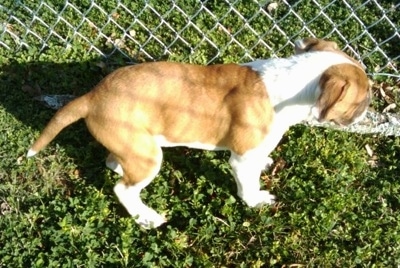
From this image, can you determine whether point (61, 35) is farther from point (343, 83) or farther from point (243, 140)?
point (343, 83)

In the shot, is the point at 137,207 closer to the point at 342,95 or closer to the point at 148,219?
the point at 148,219

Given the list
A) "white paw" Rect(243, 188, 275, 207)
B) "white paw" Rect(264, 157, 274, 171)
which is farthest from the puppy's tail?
"white paw" Rect(264, 157, 274, 171)

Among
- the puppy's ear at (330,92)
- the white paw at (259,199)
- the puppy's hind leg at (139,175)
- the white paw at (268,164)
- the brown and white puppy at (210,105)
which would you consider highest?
the puppy's ear at (330,92)

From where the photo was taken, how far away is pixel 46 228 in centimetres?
468

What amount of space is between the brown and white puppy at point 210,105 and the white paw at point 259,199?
0.34m

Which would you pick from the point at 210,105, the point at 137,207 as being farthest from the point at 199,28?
the point at 137,207

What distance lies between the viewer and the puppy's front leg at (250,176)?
4.43 metres

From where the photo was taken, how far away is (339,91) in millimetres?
3924

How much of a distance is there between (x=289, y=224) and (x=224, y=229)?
0.46m

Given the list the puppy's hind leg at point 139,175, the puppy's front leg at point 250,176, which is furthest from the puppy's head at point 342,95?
the puppy's hind leg at point 139,175

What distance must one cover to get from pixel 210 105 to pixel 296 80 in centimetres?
58

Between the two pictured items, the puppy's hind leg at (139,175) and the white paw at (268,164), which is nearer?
the puppy's hind leg at (139,175)

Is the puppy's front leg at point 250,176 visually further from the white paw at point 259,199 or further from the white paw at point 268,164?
the white paw at point 268,164

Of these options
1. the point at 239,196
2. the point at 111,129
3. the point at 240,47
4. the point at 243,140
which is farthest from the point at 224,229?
the point at 240,47
